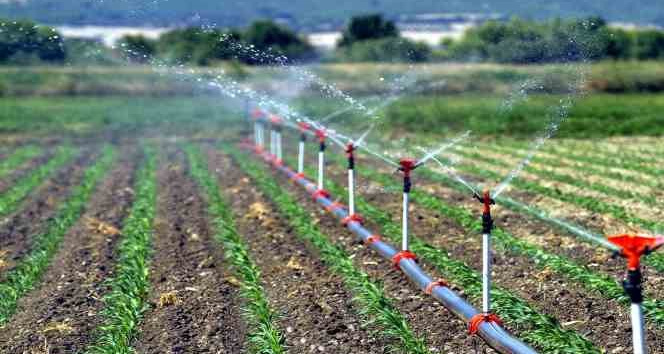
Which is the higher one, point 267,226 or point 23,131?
point 267,226

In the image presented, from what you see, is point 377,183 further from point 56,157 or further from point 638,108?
point 638,108

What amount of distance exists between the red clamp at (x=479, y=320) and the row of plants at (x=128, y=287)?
257 cm

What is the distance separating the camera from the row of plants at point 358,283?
271 inches

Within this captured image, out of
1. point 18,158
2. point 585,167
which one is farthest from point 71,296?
point 18,158

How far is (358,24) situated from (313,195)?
48.4 meters

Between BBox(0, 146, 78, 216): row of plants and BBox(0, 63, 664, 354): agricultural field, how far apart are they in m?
0.10

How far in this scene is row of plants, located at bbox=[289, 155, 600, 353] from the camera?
6.54 metres

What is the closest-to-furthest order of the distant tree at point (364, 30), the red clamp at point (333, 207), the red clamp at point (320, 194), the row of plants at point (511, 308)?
the row of plants at point (511, 308), the red clamp at point (333, 207), the red clamp at point (320, 194), the distant tree at point (364, 30)

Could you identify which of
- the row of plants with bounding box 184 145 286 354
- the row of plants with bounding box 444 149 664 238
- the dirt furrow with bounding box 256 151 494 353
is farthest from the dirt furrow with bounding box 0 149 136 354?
the row of plants with bounding box 444 149 664 238

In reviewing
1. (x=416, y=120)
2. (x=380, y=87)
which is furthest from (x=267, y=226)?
(x=380, y=87)

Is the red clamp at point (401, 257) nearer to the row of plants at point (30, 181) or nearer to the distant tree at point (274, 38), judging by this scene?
the row of plants at point (30, 181)

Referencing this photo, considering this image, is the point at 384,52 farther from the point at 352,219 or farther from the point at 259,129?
the point at 352,219

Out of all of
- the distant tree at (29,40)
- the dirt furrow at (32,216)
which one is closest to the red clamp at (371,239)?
the dirt furrow at (32,216)

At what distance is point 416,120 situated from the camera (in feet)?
103
